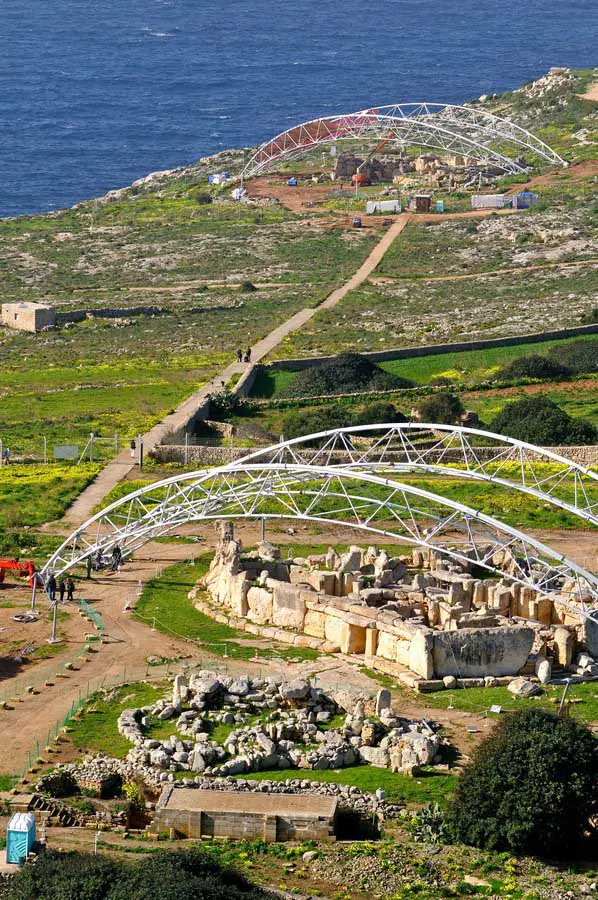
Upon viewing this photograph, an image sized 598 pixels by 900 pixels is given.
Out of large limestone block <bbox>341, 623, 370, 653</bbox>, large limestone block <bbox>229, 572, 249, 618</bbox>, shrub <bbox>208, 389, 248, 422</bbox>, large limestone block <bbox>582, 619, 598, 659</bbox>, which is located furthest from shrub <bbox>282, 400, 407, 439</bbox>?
large limestone block <bbox>582, 619, 598, 659</bbox>

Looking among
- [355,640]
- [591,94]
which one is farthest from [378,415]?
[591,94]

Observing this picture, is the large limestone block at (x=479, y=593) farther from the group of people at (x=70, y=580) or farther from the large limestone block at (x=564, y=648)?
the group of people at (x=70, y=580)

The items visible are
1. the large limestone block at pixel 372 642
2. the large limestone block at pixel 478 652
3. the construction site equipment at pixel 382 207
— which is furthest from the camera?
the construction site equipment at pixel 382 207

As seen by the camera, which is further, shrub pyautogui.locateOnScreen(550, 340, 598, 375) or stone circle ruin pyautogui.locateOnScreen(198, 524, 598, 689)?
shrub pyautogui.locateOnScreen(550, 340, 598, 375)

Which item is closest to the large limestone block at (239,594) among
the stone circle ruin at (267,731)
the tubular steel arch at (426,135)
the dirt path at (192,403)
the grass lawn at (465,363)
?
the stone circle ruin at (267,731)

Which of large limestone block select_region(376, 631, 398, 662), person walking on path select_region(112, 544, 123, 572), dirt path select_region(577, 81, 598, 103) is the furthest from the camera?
dirt path select_region(577, 81, 598, 103)

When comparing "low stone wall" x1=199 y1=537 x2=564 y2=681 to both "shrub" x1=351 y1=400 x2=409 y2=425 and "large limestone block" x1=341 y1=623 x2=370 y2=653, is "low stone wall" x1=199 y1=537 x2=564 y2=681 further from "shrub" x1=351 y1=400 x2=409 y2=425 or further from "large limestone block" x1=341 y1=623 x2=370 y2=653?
"shrub" x1=351 y1=400 x2=409 y2=425
